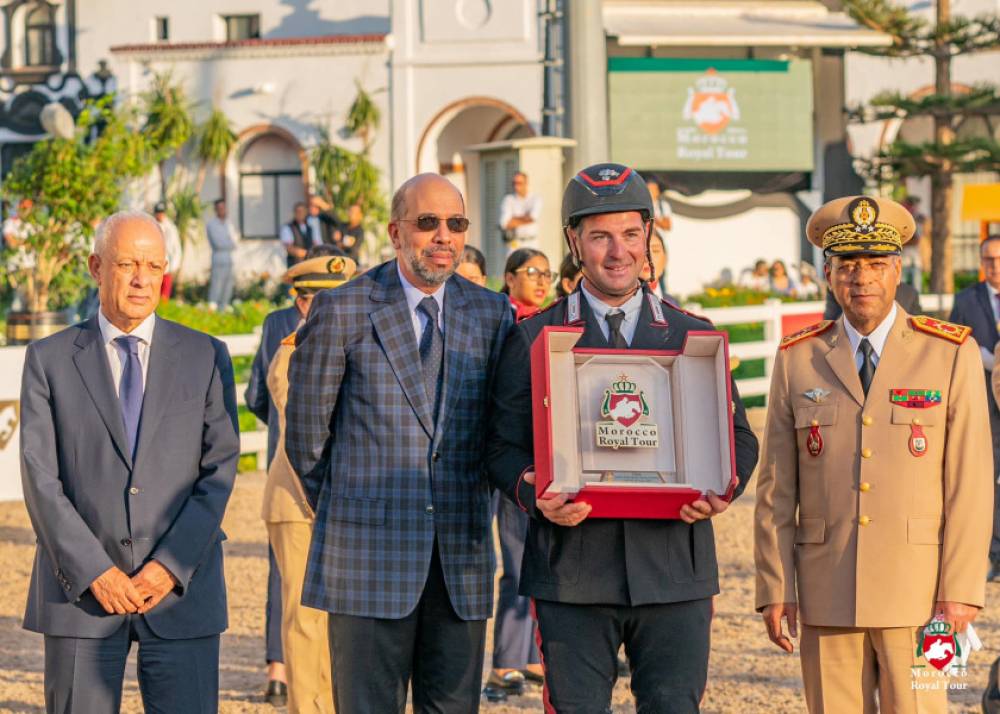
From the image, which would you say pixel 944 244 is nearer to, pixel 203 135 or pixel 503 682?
pixel 203 135

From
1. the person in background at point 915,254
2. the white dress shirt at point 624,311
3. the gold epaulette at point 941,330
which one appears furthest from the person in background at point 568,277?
the person in background at point 915,254

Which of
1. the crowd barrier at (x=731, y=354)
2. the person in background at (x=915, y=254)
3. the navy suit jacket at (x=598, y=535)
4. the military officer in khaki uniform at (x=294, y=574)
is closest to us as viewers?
the navy suit jacket at (x=598, y=535)

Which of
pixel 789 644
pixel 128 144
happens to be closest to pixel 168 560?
pixel 789 644

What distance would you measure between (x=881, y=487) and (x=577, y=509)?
3.45 feet

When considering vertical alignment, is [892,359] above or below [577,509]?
above

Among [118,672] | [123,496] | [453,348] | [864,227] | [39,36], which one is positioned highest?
[39,36]

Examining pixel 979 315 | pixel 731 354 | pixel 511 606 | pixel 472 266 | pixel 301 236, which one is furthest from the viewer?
pixel 301 236

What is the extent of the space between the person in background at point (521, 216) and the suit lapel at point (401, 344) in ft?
48.5

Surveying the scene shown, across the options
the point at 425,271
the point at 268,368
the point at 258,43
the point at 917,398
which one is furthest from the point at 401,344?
the point at 258,43

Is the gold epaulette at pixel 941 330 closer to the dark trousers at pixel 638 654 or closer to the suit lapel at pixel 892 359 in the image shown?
the suit lapel at pixel 892 359

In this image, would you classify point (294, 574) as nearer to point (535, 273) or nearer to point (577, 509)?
point (535, 273)

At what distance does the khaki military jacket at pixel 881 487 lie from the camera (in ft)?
15.6

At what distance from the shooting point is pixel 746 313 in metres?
17.9

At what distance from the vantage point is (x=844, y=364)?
4.94 m
